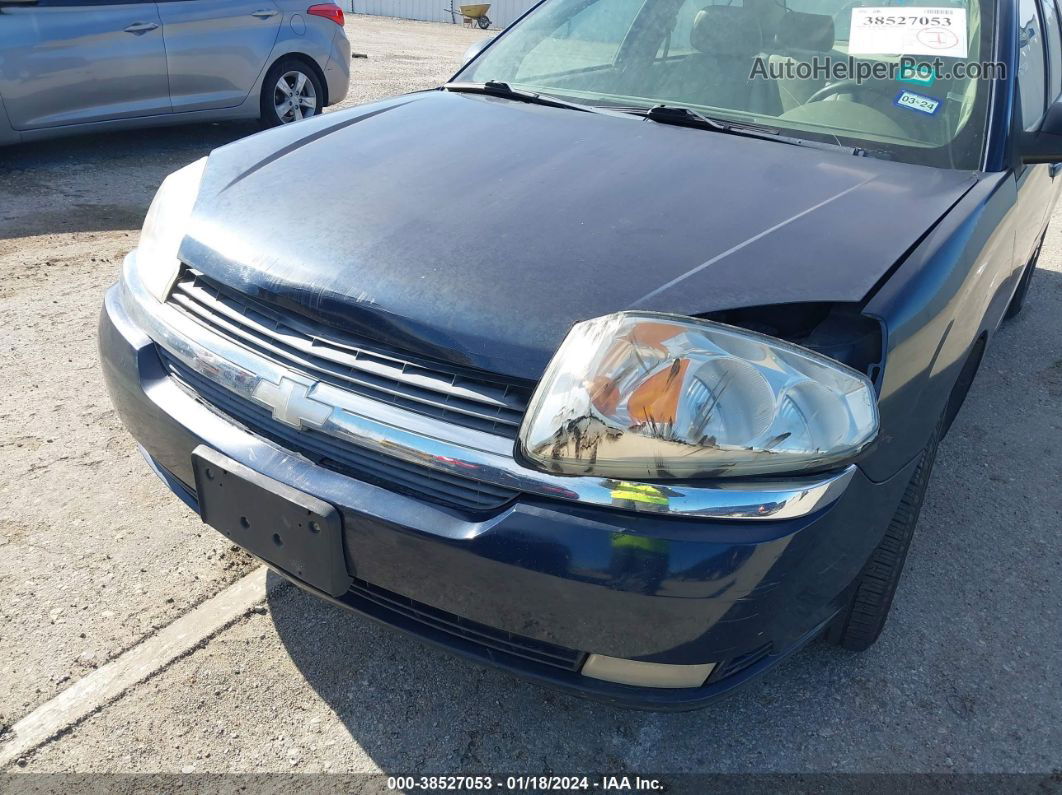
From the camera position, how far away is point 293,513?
5.21 feet

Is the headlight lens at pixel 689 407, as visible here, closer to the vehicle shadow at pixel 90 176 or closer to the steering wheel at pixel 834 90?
the steering wheel at pixel 834 90

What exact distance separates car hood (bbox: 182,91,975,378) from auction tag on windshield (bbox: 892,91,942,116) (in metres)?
0.28

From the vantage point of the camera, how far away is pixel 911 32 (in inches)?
96.1

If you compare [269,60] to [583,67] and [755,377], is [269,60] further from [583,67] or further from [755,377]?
[755,377]

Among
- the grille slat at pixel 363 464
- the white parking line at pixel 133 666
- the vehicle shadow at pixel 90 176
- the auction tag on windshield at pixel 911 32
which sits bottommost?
the white parking line at pixel 133 666

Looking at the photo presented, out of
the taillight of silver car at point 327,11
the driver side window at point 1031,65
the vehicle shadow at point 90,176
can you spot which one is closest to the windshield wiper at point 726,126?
the driver side window at point 1031,65

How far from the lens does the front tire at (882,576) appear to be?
1909 mm

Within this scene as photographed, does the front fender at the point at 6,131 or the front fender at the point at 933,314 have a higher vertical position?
the front fender at the point at 933,314

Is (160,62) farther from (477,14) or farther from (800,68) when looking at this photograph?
(477,14)

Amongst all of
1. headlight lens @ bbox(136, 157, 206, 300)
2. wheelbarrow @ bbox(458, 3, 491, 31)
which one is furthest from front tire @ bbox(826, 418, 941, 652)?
wheelbarrow @ bbox(458, 3, 491, 31)

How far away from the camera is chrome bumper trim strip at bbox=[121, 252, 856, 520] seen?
4.63 feet

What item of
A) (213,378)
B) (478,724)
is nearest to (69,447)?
(213,378)

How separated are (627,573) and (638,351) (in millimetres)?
360

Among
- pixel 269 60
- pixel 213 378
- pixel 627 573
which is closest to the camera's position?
pixel 627 573
